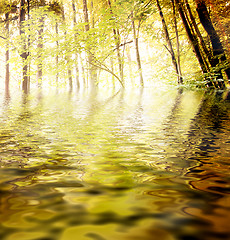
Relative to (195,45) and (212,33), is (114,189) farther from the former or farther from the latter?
(195,45)

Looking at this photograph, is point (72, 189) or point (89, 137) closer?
point (72, 189)

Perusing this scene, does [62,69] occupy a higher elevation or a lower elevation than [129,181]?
higher

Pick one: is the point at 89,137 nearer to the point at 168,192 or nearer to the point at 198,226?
the point at 168,192

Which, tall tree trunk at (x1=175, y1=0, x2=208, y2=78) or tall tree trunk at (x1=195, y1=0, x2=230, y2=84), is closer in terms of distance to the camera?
tall tree trunk at (x1=195, y1=0, x2=230, y2=84)

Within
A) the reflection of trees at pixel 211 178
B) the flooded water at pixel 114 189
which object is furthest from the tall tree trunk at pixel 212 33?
the flooded water at pixel 114 189

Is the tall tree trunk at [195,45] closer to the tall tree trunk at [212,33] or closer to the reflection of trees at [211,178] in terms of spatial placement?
the tall tree trunk at [212,33]

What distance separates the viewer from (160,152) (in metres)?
1.22

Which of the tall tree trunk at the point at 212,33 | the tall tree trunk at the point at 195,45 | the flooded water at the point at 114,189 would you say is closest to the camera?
the flooded water at the point at 114,189

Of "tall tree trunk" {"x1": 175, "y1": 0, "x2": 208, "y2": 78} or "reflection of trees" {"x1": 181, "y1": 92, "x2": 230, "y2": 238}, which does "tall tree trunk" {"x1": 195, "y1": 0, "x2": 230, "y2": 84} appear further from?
"reflection of trees" {"x1": 181, "y1": 92, "x2": 230, "y2": 238}

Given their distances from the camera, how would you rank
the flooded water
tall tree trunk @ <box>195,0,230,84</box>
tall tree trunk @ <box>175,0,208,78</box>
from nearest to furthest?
1. the flooded water
2. tall tree trunk @ <box>195,0,230,84</box>
3. tall tree trunk @ <box>175,0,208,78</box>

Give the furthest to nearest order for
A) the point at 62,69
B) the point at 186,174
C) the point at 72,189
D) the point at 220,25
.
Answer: the point at 62,69, the point at 220,25, the point at 186,174, the point at 72,189

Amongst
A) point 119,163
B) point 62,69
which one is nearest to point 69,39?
point 62,69

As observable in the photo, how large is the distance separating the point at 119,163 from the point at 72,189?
37cm

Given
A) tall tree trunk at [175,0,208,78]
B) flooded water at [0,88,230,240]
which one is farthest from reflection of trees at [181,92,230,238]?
tall tree trunk at [175,0,208,78]
